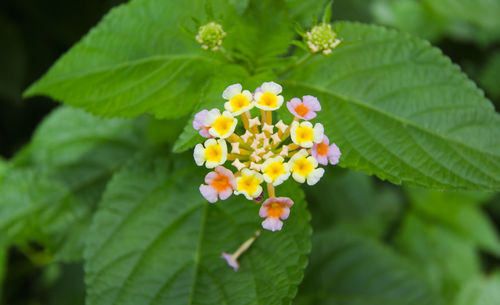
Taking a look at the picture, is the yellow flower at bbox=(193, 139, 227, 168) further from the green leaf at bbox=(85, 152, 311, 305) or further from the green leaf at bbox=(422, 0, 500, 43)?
the green leaf at bbox=(422, 0, 500, 43)

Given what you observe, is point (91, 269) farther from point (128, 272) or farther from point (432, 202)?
point (432, 202)

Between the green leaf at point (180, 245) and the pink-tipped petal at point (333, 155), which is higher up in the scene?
the pink-tipped petal at point (333, 155)

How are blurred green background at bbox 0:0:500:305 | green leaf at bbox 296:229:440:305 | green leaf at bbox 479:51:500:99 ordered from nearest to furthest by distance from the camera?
1. green leaf at bbox 296:229:440:305
2. blurred green background at bbox 0:0:500:305
3. green leaf at bbox 479:51:500:99

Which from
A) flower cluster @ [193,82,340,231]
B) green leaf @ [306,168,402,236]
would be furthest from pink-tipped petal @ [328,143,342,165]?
green leaf @ [306,168,402,236]

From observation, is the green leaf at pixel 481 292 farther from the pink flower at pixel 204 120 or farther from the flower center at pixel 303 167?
the pink flower at pixel 204 120

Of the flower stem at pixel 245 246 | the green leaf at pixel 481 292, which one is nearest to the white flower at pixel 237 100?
the flower stem at pixel 245 246

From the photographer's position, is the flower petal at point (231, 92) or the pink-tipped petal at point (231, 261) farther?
the pink-tipped petal at point (231, 261)
